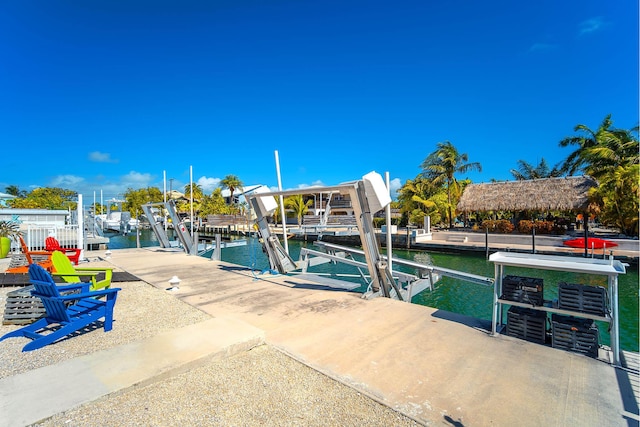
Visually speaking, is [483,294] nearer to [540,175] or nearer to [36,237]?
[36,237]

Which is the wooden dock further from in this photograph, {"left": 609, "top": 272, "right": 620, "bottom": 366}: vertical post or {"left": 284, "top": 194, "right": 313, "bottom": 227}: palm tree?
{"left": 284, "top": 194, "right": 313, "bottom": 227}: palm tree

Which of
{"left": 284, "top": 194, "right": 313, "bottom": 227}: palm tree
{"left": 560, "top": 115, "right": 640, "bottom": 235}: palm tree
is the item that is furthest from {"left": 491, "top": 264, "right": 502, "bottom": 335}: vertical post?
{"left": 284, "top": 194, "right": 313, "bottom": 227}: palm tree

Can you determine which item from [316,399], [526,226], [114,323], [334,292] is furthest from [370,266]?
[526,226]

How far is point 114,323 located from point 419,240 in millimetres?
22767

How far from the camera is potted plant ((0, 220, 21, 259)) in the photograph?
41.9 feet

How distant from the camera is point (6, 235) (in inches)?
527

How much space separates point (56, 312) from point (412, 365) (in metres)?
4.75

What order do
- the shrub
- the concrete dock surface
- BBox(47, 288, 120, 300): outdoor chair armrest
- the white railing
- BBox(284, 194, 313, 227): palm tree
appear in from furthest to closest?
BBox(284, 194, 313, 227): palm tree < the shrub < the white railing < BBox(47, 288, 120, 300): outdoor chair armrest < the concrete dock surface

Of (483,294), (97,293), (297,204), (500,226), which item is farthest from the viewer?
(297,204)

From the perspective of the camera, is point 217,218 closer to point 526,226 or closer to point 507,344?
point 526,226

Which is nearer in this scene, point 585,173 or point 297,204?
A: point 585,173

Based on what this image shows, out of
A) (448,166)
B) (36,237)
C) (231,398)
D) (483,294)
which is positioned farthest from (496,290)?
(448,166)

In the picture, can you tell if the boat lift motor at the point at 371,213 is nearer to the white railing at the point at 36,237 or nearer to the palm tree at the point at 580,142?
the white railing at the point at 36,237

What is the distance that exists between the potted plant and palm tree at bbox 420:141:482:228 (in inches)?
1266
